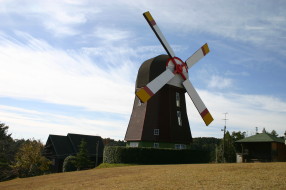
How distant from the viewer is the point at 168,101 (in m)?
30.5

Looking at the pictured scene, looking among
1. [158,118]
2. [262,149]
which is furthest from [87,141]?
[262,149]

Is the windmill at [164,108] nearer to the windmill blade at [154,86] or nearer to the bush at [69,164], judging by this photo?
the windmill blade at [154,86]

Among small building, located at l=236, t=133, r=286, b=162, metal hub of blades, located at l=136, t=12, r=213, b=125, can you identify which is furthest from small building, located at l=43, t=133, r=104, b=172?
small building, located at l=236, t=133, r=286, b=162

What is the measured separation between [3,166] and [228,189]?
112 feet

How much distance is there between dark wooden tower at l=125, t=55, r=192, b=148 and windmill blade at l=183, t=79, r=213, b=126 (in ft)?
4.36

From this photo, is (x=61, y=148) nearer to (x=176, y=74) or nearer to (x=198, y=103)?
(x=176, y=74)

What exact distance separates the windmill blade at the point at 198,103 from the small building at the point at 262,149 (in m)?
8.17

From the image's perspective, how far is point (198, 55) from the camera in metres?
33.5

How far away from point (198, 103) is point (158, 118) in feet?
15.5

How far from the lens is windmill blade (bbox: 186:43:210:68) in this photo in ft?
106

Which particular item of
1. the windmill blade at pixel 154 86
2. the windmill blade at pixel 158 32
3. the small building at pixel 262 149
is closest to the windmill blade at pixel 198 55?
the windmill blade at pixel 158 32

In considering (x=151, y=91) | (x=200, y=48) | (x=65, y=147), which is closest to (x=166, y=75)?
(x=151, y=91)

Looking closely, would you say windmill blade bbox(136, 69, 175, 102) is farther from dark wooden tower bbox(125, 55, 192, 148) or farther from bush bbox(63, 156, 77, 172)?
bush bbox(63, 156, 77, 172)

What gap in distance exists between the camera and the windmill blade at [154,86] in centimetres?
2500
